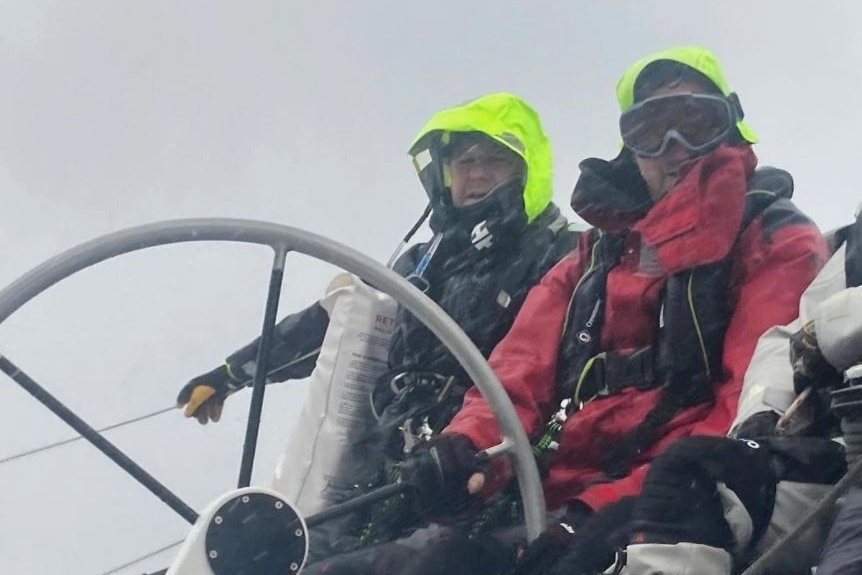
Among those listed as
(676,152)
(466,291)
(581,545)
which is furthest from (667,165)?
(581,545)

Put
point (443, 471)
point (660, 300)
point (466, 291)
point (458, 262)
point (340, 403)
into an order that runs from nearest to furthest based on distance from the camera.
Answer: point (443, 471) < point (660, 300) < point (340, 403) < point (466, 291) < point (458, 262)

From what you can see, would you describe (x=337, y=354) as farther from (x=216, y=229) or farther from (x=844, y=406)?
(x=844, y=406)

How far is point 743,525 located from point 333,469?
122 centimetres

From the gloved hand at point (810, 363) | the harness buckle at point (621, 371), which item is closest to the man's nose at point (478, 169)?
the harness buckle at point (621, 371)

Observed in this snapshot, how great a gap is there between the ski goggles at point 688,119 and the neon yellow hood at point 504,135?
606 mm

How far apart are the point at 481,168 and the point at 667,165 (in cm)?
71

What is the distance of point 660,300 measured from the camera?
242 cm

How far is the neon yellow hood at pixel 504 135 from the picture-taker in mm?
3189

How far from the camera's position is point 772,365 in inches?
78.8

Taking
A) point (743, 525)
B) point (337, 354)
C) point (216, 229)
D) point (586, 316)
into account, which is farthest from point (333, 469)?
point (743, 525)

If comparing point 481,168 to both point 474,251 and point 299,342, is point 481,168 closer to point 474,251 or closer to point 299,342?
point 474,251

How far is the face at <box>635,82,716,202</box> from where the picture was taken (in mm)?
2551

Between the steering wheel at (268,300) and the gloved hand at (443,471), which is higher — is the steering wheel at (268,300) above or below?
above

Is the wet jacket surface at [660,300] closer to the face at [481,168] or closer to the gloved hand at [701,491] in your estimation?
the gloved hand at [701,491]
